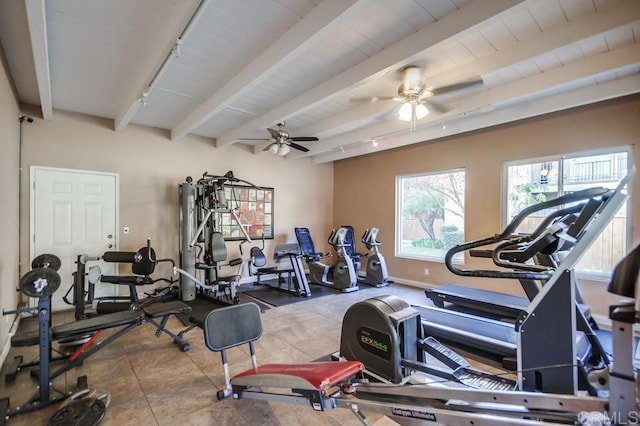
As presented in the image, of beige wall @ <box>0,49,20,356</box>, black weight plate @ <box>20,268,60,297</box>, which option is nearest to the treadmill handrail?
black weight plate @ <box>20,268,60,297</box>

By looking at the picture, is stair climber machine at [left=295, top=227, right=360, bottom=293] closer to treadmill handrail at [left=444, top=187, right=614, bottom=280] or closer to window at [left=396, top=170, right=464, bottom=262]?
window at [left=396, top=170, right=464, bottom=262]

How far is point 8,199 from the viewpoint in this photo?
131 inches

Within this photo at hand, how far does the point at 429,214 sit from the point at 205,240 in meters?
4.26

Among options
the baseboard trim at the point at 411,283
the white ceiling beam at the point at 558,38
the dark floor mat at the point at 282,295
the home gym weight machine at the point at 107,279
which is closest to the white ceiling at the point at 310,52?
the white ceiling beam at the point at 558,38

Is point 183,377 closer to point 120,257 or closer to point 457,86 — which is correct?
point 120,257

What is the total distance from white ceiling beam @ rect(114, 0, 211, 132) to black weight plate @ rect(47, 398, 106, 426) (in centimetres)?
272

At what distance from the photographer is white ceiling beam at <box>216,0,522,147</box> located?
2.15 metres

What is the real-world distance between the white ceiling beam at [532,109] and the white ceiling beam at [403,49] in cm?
234

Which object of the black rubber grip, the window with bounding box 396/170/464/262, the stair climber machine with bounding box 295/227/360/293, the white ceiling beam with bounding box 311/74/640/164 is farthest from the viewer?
the stair climber machine with bounding box 295/227/360/293

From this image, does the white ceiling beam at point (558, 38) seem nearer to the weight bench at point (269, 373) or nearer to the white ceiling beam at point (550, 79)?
the white ceiling beam at point (550, 79)

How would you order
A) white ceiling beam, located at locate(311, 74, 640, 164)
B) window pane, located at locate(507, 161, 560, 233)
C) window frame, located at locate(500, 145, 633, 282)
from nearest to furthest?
white ceiling beam, located at locate(311, 74, 640, 164)
window frame, located at locate(500, 145, 633, 282)
window pane, located at locate(507, 161, 560, 233)

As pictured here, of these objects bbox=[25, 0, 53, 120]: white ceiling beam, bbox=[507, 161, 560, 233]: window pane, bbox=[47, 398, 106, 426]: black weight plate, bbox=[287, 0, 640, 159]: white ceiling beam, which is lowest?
bbox=[47, 398, 106, 426]: black weight plate

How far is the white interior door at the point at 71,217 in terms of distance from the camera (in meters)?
4.23

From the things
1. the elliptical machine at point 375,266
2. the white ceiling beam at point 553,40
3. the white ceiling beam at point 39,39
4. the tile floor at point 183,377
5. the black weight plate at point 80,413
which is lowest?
the tile floor at point 183,377
